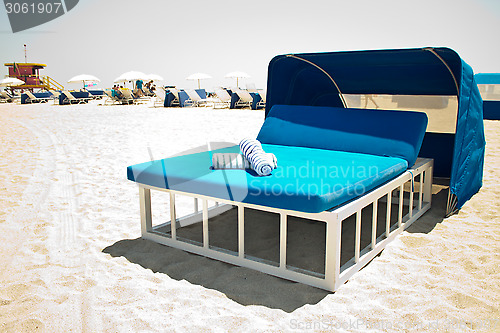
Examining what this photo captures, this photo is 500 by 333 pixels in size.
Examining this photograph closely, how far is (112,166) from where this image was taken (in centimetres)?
586

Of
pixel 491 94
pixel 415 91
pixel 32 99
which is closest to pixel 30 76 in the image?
pixel 32 99

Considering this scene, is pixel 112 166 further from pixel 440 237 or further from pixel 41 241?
pixel 440 237

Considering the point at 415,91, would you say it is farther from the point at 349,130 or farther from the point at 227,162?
the point at 227,162

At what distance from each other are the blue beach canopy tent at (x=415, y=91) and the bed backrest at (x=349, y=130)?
393 millimetres

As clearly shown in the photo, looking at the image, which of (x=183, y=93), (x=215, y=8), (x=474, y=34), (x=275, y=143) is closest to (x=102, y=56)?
(x=215, y=8)

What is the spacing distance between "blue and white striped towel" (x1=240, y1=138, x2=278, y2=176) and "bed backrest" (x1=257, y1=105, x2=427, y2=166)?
111 centimetres

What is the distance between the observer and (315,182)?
250 centimetres

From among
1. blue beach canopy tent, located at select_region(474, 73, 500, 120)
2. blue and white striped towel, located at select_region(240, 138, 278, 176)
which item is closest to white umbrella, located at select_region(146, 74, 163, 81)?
blue beach canopy tent, located at select_region(474, 73, 500, 120)

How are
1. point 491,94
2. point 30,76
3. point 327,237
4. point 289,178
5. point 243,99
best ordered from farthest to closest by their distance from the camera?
point 30,76, point 243,99, point 491,94, point 289,178, point 327,237

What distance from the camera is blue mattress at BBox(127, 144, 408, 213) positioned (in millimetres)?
2361

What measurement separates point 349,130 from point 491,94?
34.9 feet

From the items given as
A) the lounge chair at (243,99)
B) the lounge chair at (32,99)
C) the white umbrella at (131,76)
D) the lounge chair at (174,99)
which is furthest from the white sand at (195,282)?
the lounge chair at (32,99)

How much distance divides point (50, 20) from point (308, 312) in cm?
266

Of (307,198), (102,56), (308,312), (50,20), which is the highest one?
(102,56)
